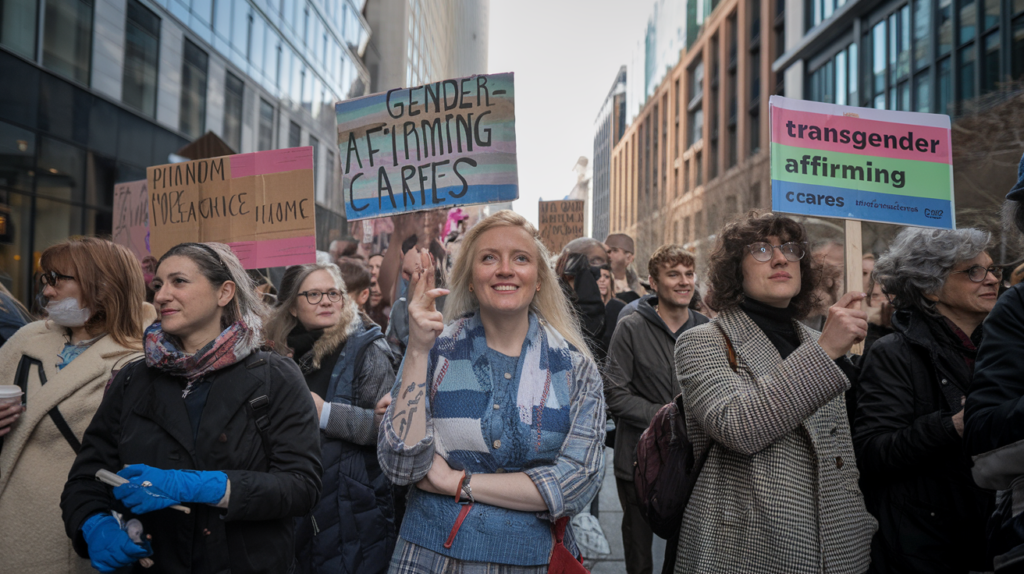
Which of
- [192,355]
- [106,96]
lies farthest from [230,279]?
[106,96]

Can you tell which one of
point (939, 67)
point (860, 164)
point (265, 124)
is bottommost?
point (860, 164)

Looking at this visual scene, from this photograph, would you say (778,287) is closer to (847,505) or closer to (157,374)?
(847,505)

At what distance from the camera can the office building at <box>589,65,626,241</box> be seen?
85250 millimetres

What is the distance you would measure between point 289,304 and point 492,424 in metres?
1.99

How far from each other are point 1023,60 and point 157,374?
17169 mm

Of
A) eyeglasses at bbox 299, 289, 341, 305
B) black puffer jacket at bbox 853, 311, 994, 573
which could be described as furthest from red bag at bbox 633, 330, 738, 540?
eyeglasses at bbox 299, 289, 341, 305

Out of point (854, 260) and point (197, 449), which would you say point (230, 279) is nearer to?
point (197, 449)

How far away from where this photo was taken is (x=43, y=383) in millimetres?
2730

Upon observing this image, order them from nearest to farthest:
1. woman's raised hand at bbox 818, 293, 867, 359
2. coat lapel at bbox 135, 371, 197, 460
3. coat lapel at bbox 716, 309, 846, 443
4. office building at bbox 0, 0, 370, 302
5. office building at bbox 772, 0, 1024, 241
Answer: coat lapel at bbox 135, 371, 197, 460, woman's raised hand at bbox 818, 293, 867, 359, coat lapel at bbox 716, 309, 846, 443, office building at bbox 772, 0, 1024, 241, office building at bbox 0, 0, 370, 302

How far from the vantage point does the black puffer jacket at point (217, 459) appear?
78.1 inches

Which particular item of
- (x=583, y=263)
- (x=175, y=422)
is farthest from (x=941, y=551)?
(x=583, y=263)

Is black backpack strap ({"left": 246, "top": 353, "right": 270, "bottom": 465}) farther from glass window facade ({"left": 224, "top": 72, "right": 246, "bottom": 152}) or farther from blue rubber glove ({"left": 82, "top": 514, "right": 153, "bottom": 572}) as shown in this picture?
glass window facade ({"left": 224, "top": 72, "right": 246, "bottom": 152})

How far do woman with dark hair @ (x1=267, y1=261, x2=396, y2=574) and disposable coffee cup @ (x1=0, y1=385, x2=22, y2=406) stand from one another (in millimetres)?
931

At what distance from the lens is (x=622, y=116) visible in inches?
3243
